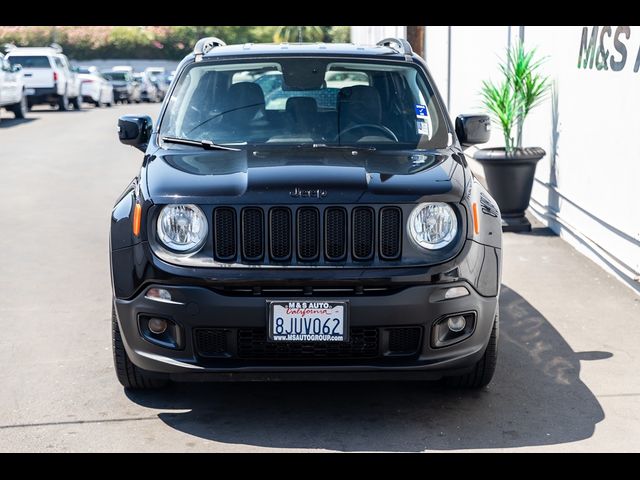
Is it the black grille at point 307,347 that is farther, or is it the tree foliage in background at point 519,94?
the tree foliage in background at point 519,94

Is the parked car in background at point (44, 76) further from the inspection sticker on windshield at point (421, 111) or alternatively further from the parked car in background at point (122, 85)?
the inspection sticker on windshield at point (421, 111)

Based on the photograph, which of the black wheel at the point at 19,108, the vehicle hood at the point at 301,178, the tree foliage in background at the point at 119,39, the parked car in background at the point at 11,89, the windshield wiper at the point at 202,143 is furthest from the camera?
the tree foliage in background at the point at 119,39

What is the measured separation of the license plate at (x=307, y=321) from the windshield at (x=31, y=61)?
30.7 m

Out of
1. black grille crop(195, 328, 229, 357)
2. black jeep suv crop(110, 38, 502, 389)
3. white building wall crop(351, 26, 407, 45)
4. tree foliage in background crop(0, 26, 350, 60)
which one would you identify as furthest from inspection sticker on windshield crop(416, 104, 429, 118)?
tree foliage in background crop(0, 26, 350, 60)

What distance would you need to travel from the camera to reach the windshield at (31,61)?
111 ft

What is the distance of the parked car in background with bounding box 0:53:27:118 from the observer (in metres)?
26.6

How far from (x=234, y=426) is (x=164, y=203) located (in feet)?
3.58

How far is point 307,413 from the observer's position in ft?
17.1

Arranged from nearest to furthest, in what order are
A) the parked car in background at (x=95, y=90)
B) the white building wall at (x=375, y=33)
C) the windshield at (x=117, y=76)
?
the white building wall at (x=375, y=33), the parked car in background at (x=95, y=90), the windshield at (x=117, y=76)

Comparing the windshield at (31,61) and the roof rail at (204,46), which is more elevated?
the roof rail at (204,46)

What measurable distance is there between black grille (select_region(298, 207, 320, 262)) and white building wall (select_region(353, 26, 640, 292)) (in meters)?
3.90

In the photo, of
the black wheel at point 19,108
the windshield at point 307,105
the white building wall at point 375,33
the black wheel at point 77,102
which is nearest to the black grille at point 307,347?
the windshield at point 307,105

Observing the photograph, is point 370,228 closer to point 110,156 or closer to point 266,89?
point 266,89

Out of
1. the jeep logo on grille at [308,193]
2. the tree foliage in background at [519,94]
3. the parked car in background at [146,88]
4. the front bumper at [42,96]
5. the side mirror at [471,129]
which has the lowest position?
the parked car in background at [146,88]
